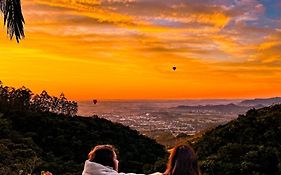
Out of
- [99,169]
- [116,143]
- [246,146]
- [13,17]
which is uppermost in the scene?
[13,17]

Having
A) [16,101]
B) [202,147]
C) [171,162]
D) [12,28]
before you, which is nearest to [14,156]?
[202,147]

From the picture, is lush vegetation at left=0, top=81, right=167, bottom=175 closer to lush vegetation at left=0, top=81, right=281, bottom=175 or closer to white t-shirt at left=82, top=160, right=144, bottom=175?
lush vegetation at left=0, top=81, right=281, bottom=175

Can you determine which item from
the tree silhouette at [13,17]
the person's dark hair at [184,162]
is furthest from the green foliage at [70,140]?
the person's dark hair at [184,162]

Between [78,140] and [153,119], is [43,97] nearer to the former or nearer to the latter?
[78,140]

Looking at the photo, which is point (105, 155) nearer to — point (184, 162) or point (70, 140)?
point (184, 162)

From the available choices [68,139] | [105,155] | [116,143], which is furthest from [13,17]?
[116,143]

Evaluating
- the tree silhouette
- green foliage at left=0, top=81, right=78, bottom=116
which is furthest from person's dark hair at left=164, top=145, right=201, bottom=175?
green foliage at left=0, top=81, right=78, bottom=116

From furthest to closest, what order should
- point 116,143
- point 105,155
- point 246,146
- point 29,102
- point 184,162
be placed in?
1. point 29,102
2. point 116,143
3. point 246,146
4. point 105,155
5. point 184,162
